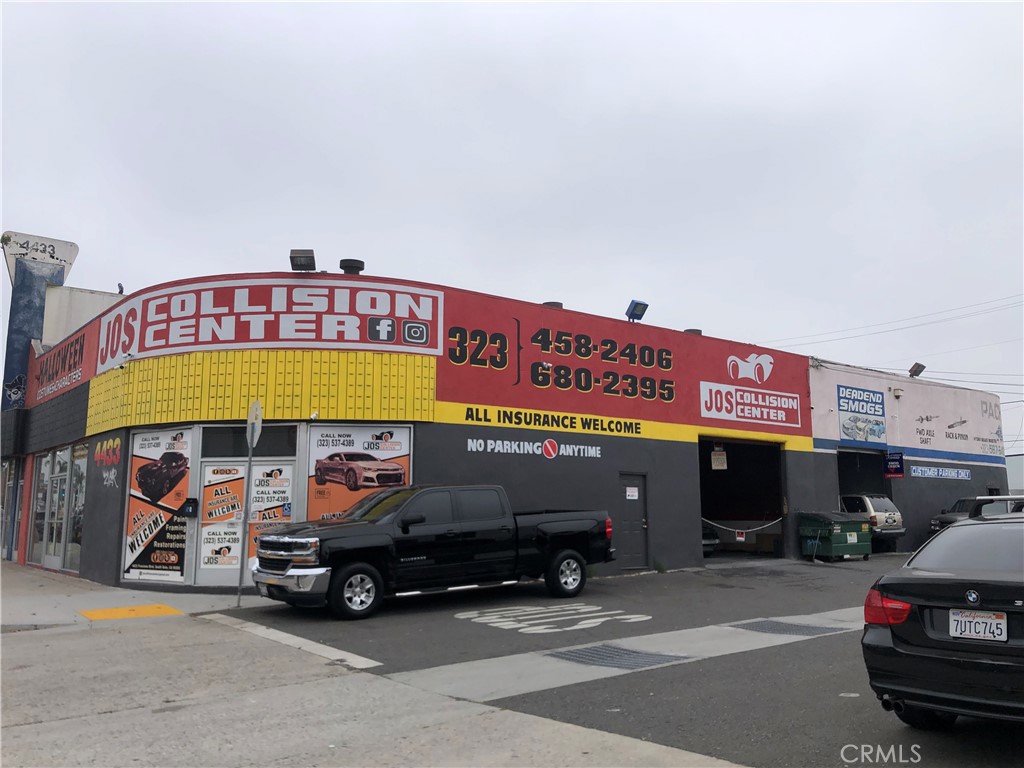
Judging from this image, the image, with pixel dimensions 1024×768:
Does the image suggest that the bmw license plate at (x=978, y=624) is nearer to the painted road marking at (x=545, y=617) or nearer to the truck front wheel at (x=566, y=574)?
the painted road marking at (x=545, y=617)

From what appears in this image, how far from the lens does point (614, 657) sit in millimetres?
9320

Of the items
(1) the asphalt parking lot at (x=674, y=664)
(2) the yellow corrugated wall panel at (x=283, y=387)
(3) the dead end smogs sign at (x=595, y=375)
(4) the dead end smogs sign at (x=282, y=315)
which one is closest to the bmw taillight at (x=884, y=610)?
(1) the asphalt parking lot at (x=674, y=664)

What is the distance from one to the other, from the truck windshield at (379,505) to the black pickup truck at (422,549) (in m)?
0.02

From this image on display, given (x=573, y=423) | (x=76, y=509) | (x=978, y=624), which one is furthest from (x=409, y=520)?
(x=76, y=509)

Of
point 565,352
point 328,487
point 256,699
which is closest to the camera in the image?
point 256,699

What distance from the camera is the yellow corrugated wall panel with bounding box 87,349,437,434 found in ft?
51.3

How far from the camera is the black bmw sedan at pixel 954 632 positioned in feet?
17.2

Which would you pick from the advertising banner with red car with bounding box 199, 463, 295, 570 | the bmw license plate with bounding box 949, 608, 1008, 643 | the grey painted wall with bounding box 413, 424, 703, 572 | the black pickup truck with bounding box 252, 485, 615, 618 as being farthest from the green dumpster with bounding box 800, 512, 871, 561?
the bmw license plate with bounding box 949, 608, 1008, 643

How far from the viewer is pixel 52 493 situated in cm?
2100

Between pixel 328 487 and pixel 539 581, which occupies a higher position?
pixel 328 487

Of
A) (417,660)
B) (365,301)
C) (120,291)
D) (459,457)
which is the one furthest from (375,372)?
(120,291)

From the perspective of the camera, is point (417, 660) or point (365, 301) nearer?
point (417, 660)

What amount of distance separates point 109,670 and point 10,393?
18.8 m

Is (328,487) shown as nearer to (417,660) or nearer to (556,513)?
(556,513)
